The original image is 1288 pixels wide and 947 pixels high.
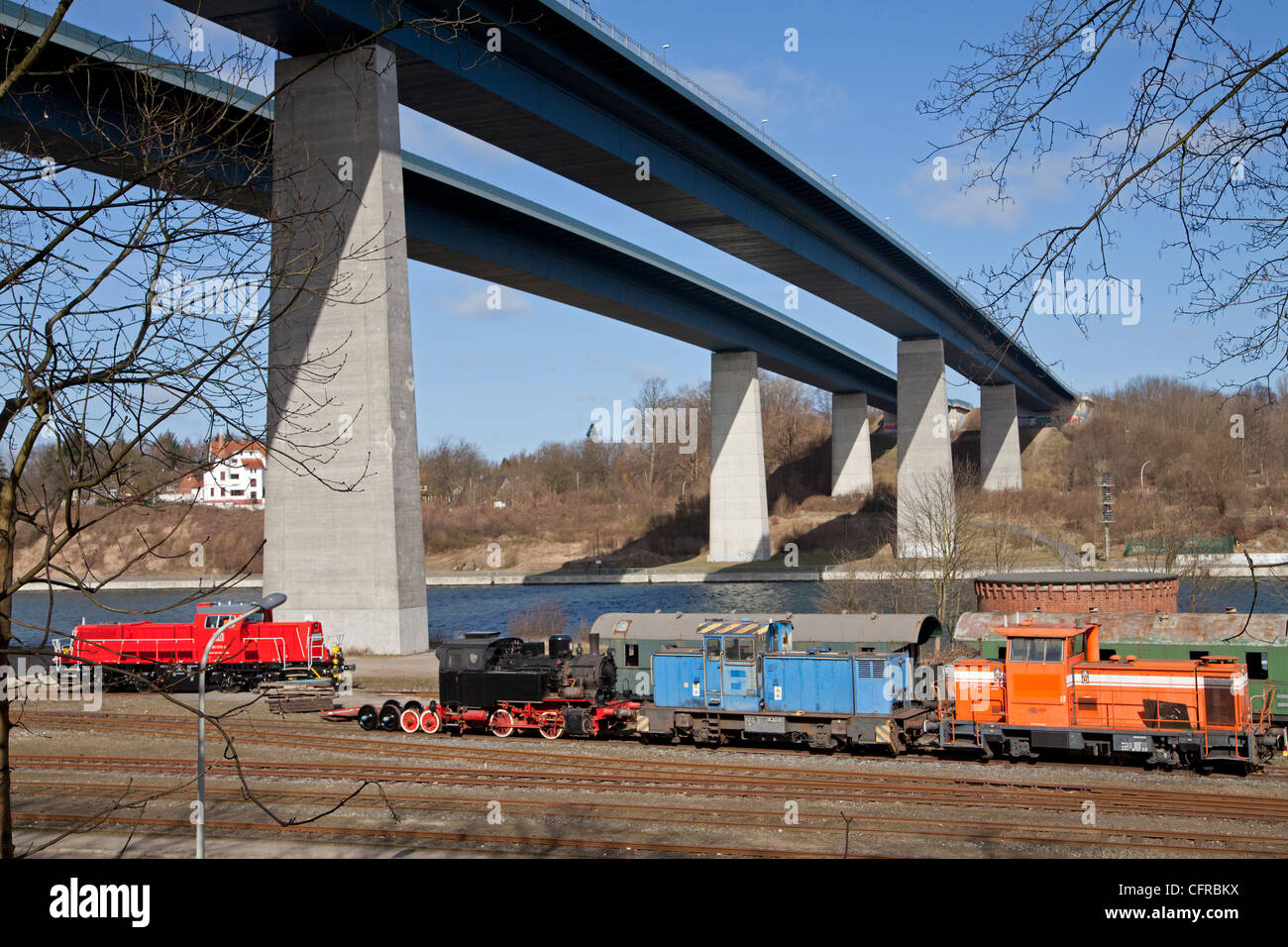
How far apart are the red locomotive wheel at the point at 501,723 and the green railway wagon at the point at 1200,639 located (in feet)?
40.4

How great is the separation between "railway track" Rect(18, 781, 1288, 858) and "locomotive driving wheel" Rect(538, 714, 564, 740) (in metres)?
6.75

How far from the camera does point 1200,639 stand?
997 inches

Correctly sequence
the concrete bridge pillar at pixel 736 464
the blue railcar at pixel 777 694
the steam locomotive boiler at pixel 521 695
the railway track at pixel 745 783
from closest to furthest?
the railway track at pixel 745 783
the blue railcar at pixel 777 694
the steam locomotive boiler at pixel 521 695
the concrete bridge pillar at pixel 736 464

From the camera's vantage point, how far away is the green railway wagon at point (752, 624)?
87.1ft

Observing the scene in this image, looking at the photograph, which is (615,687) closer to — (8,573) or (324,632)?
(324,632)

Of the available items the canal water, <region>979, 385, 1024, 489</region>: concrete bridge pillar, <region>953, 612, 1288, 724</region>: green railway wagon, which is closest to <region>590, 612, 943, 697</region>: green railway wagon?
<region>953, 612, 1288, 724</region>: green railway wagon

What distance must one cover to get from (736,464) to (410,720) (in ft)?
219

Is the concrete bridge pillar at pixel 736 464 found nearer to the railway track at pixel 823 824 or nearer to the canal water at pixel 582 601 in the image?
the canal water at pixel 582 601

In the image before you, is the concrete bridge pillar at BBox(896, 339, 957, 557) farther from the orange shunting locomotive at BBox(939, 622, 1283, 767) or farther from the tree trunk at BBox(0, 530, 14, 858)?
the tree trunk at BBox(0, 530, 14, 858)

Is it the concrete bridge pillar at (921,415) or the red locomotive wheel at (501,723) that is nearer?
the red locomotive wheel at (501,723)

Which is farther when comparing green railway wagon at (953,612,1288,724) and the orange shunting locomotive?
green railway wagon at (953,612,1288,724)

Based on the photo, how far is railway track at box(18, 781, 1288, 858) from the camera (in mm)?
14845

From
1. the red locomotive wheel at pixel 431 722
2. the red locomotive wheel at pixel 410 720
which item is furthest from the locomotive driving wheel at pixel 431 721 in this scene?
the red locomotive wheel at pixel 410 720

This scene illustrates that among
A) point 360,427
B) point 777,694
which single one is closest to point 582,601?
point 360,427
